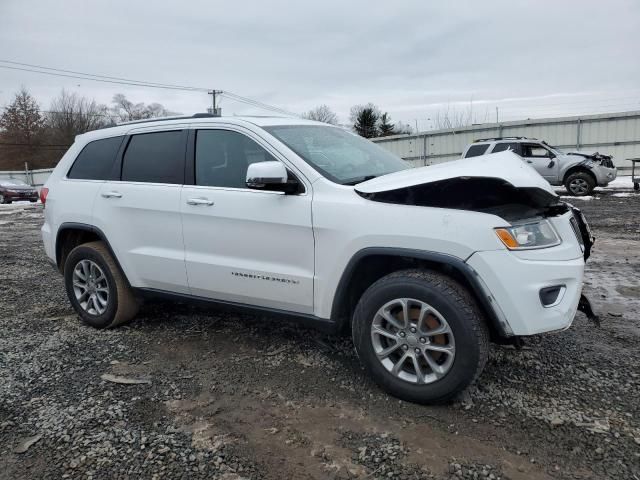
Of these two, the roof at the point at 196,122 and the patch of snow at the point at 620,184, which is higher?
the roof at the point at 196,122

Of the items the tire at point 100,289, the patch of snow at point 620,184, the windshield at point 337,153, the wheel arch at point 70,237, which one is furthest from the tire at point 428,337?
the patch of snow at point 620,184

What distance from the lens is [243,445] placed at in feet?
8.91

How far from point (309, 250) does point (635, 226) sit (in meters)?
8.92

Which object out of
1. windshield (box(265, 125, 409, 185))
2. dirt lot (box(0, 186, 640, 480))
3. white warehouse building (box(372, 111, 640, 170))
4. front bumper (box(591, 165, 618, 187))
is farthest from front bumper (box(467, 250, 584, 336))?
white warehouse building (box(372, 111, 640, 170))

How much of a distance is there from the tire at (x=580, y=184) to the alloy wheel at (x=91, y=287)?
611 inches

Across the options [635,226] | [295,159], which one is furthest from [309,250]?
[635,226]

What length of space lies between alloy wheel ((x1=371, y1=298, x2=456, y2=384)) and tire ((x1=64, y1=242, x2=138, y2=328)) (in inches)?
96.0

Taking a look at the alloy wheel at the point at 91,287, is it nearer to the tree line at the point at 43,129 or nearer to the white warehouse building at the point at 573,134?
the white warehouse building at the point at 573,134

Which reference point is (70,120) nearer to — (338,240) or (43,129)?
(43,129)

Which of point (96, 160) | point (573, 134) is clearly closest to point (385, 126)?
point (573, 134)

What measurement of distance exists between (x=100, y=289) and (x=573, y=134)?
22.1 m

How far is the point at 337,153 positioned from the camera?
383cm

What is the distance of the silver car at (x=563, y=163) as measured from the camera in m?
15.9

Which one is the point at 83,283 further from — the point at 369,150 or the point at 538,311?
the point at 538,311
